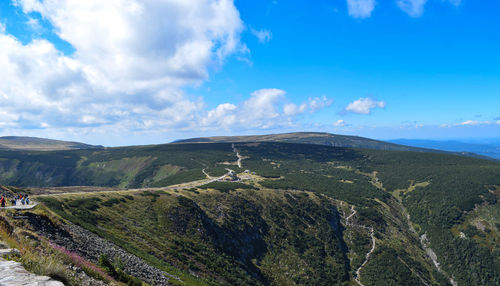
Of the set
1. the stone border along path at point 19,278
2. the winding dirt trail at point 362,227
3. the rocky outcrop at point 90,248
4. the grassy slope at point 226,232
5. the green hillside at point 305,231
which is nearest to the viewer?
the stone border along path at point 19,278

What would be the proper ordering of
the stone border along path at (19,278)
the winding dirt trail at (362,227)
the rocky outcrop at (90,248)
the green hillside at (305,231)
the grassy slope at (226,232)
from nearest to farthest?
the stone border along path at (19,278)
the rocky outcrop at (90,248)
the grassy slope at (226,232)
the green hillside at (305,231)
the winding dirt trail at (362,227)

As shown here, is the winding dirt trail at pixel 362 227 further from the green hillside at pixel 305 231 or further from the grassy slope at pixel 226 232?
the grassy slope at pixel 226 232

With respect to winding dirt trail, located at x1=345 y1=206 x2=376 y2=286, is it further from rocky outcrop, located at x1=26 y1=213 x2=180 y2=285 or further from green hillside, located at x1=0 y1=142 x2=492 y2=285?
rocky outcrop, located at x1=26 y1=213 x2=180 y2=285

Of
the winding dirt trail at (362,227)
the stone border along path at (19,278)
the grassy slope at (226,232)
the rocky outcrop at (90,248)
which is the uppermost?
the stone border along path at (19,278)

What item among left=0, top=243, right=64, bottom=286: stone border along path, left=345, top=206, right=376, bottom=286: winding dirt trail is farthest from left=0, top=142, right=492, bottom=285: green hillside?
left=0, top=243, right=64, bottom=286: stone border along path

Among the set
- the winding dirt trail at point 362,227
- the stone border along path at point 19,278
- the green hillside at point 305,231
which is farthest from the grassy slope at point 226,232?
the stone border along path at point 19,278

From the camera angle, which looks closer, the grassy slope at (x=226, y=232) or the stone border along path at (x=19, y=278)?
the stone border along path at (x=19, y=278)

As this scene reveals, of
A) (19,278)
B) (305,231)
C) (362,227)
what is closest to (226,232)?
(305,231)

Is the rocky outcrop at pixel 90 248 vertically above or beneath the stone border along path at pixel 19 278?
beneath

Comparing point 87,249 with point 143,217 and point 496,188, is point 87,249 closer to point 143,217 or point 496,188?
point 143,217

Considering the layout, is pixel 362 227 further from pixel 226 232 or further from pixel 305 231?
pixel 226 232
